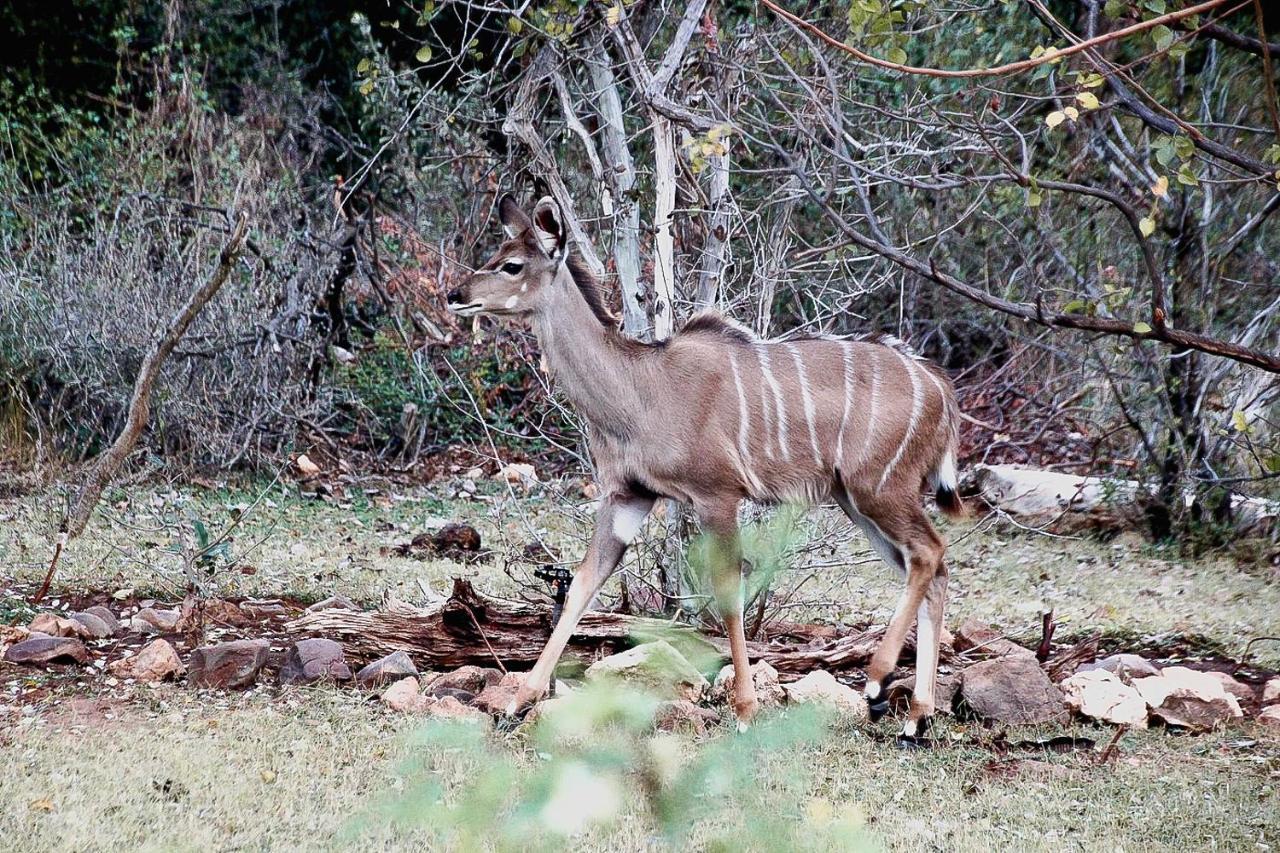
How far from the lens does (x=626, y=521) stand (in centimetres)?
518

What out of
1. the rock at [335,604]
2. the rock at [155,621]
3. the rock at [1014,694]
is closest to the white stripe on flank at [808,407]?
the rock at [1014,694]

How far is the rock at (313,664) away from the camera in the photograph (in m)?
5.21

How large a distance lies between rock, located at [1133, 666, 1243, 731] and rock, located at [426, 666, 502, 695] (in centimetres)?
226

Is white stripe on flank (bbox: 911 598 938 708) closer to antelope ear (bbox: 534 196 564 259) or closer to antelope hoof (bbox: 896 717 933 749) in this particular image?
antelope hoof (bbox: 896 717 933 749)

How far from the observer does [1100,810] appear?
158 inches

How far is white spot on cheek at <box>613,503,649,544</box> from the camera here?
5.17 m

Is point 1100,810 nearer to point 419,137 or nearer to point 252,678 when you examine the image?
point 252,678

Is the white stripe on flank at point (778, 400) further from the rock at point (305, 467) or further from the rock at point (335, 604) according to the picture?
the rock at point (305, 467)

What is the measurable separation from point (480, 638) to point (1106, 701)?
226cm

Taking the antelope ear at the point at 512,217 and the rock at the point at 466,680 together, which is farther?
the antelope ear at the point at 512,217

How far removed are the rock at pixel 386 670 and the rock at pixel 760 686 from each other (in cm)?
111

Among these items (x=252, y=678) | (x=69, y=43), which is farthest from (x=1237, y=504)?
(x=69, y=43)

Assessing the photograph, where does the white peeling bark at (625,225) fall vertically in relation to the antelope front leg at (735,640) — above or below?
above

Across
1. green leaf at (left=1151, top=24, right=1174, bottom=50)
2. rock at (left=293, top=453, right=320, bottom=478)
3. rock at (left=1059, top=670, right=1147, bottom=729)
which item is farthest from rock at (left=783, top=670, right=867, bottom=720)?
rock at (left=293, top=453, right=320, bottom=478)
